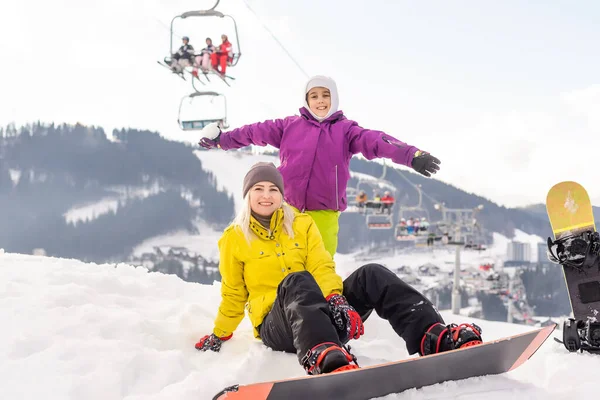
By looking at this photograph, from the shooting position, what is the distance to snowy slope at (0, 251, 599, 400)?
5.89 ft

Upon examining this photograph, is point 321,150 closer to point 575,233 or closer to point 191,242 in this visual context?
point 575,233

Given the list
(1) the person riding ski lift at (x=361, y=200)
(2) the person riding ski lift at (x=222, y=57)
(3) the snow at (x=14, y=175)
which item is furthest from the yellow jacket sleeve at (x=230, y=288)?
(3) the snow at (x=14, y=175)

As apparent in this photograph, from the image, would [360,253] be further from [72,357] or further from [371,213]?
[72,357]

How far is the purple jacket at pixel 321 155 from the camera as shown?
3.07m

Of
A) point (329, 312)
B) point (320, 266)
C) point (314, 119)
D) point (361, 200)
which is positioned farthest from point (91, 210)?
point (329, 312)

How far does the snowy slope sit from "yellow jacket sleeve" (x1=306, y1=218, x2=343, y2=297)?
0.40 m

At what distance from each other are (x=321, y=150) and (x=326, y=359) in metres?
1.70

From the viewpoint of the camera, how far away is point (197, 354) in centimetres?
241

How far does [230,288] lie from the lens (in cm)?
243

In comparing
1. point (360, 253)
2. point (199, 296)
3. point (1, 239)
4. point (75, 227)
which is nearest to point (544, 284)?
point (360, 253)

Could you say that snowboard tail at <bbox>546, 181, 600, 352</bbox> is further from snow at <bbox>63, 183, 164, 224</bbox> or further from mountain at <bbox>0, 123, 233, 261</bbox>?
snow at <bbox>63, 183, 164, 224</bbox>

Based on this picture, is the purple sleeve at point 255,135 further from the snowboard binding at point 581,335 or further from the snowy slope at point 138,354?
the snowboard binding at point 581,335

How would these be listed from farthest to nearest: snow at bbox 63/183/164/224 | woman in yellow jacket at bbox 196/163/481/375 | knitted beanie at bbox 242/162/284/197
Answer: snow at bbox 63/183/164/224, knitted beanie at bbox 242/162/284/197, woman in yellow jacket at bbox 196/163/481/375

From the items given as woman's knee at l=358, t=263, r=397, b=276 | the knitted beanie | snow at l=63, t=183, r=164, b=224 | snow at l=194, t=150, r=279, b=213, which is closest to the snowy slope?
woman's knee at l=358, t=263, r=397, b=276
